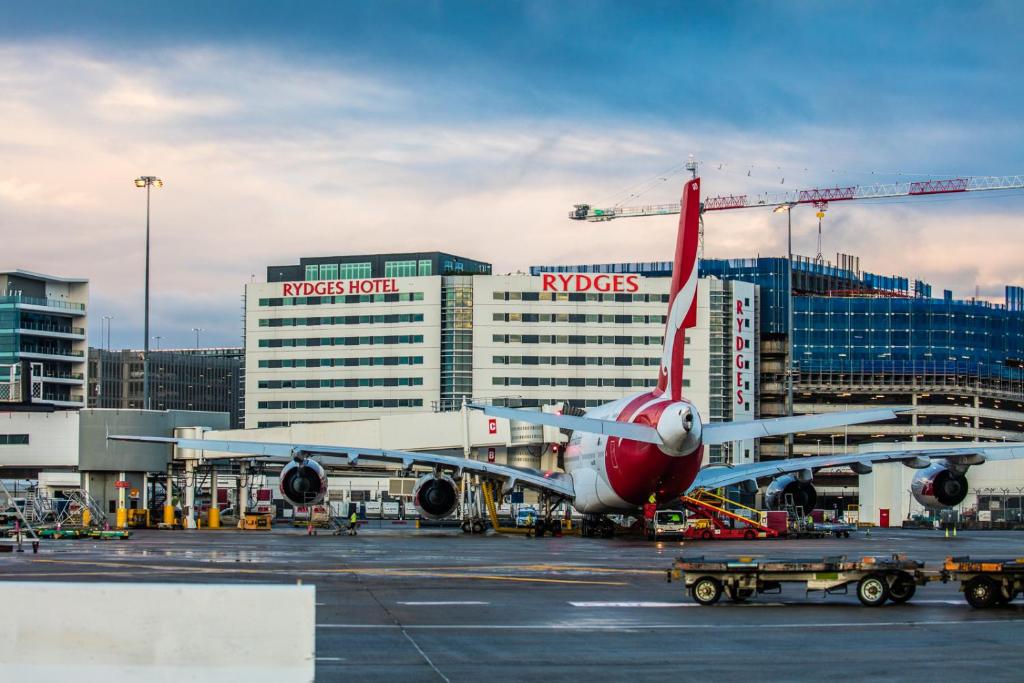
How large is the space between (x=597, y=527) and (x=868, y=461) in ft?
47.7

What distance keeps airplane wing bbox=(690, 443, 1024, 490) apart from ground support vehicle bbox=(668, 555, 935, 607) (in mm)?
28257

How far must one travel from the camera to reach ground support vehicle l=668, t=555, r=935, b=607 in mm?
31844

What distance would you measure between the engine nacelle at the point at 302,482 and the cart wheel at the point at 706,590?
129 feet

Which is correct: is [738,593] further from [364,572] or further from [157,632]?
[157,632]

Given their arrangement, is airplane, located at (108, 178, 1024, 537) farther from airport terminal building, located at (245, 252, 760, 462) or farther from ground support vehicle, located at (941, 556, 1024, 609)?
airport terminal building, located at (245, 252, 760, 462)

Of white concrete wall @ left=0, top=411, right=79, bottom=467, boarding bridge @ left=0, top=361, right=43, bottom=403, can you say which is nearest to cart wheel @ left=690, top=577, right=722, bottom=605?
white concrete wall @ left=0, top=411, right=79, bottom=467

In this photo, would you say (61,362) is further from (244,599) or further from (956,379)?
(244,599)

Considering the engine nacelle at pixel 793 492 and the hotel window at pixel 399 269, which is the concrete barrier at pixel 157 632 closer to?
the engine nacelle at pixel 793 492

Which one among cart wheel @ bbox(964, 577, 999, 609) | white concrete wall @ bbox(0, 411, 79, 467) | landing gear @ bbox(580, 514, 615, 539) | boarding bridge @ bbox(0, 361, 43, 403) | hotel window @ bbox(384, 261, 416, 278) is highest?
hotel window @ bbox(384, 261, 416, 278)

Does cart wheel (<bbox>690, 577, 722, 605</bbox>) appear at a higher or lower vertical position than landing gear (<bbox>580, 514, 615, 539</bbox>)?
higher

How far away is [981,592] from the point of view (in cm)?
3125

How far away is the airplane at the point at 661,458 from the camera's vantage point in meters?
55.4

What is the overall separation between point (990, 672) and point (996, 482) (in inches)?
3393

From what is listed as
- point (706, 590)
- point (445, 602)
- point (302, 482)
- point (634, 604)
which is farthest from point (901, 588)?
point (302, 482)
